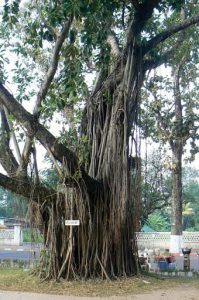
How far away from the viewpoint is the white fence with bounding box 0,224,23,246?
102 feet

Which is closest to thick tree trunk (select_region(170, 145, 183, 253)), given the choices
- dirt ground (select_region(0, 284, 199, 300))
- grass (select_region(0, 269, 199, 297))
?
grass (select_region(0, 269, 199, 297))

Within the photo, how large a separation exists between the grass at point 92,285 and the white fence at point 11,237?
771 inches

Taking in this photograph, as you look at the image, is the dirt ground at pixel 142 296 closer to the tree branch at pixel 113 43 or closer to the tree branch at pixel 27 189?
the tree branch at pixel 27 189

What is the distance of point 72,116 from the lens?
14.4m

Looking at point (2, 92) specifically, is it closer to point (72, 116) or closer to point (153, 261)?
point (72, 116)

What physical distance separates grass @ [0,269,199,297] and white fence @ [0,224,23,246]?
1958 centimetres

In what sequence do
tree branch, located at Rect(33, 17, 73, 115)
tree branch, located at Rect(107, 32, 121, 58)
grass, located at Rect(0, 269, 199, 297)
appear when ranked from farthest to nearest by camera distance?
tree branch, located at Rect(107, 32, 121, 58)
tree branch, located at Rect(33, 17, 73, 115)
grass, located at Rect(0, 269, 199, 297)

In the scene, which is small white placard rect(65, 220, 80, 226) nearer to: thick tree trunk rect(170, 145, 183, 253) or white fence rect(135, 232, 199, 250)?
thick tree trunk rect(170, 145, 183, 253)

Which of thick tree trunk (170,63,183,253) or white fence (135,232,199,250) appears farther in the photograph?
white fence (135,232,199,250)

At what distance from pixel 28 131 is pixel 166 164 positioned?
10.9 metres

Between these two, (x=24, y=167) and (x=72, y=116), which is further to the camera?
(x=72, y=116)

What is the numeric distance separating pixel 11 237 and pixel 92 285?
22.4 metres

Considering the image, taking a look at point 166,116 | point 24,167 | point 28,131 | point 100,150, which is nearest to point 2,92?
point 28,131

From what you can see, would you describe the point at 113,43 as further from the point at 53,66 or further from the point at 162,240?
the point at 162,240
